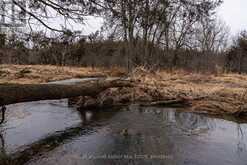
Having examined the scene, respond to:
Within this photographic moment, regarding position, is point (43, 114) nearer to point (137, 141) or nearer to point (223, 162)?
point (137, 141)

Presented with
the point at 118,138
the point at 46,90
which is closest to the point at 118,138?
the point at 118,138

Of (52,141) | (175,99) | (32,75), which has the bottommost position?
(52,141)

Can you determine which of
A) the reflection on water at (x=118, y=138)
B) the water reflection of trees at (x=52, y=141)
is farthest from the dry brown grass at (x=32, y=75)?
the water reflection of trees at (x=52, y=141)

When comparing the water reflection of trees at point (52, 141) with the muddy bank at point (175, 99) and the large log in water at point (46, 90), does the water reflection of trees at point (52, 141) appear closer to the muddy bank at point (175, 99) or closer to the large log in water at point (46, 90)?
the large log in water at point (46, 90)

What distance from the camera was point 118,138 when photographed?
5.88 metres

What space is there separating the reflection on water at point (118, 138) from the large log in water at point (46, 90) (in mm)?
699

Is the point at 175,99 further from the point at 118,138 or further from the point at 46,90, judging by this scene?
the point at 46,90

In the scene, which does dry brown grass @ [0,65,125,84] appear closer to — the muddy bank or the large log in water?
the muddy bank

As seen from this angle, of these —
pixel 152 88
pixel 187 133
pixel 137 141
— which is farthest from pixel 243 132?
pixel 152 88

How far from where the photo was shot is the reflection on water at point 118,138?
4.77 meters

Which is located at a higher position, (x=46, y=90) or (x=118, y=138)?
(x=46, y=90)

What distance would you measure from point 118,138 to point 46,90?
1772mm

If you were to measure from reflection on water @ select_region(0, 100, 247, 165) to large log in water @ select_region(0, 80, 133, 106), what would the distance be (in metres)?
0.70

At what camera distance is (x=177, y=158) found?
4.79 meters
